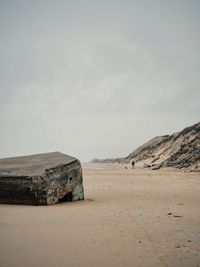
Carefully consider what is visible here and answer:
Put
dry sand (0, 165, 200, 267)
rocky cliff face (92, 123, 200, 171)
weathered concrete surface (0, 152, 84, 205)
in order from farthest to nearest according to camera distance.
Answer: rocky cliff face (92, 123, 200, 171)
weathered concrete surface (0, 152, 84, 205)
dry sand (0, 165, 200, 267)

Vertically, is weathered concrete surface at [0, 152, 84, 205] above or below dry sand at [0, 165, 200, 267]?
above

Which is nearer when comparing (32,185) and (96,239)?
(96,239)

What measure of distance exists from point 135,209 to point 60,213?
143 cm

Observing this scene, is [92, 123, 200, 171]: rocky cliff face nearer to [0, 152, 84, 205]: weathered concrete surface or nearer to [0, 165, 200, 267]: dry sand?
[0, 152, 84, 205]: weathered concrete surface

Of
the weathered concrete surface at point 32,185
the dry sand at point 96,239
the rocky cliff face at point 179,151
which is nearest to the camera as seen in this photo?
the dry sand at point 96,239

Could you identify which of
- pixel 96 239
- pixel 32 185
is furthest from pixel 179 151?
pixel 96 239

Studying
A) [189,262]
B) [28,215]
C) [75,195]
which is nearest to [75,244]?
[189,262]

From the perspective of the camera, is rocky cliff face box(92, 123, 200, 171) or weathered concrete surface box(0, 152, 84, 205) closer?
weathered concrete surface box(0, 152, 84, 205)

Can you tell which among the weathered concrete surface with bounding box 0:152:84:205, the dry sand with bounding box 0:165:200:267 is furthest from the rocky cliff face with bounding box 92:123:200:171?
the dry sand with bounding box 0:165:200:267

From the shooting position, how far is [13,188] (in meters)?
5.13

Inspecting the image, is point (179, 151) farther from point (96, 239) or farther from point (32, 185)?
point (96, 239)

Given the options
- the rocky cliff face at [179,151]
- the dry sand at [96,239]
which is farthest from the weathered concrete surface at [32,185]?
the rocky cliff face at [179,151]

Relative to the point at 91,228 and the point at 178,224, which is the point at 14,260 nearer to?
the point at 91,228

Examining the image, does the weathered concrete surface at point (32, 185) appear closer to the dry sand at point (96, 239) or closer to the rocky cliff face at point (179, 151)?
the dry sand at point (96, 239)
